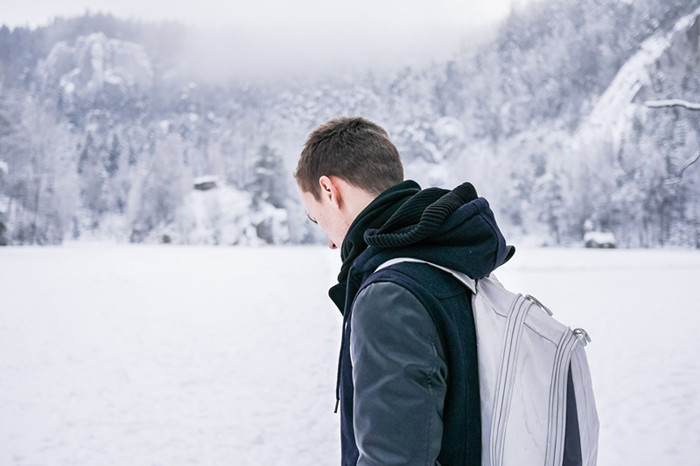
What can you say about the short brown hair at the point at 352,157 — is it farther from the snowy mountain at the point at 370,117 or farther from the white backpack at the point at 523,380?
the snowy mountain at the point at 370,117

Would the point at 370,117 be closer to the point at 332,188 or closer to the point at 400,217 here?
the point at 332,188

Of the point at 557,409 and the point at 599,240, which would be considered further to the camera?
the point at 599,240

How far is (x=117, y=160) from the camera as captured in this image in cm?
1014

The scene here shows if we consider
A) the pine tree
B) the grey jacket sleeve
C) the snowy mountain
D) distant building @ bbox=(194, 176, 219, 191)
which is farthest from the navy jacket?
distant building @ bbox=(194, 176, 219, 191)

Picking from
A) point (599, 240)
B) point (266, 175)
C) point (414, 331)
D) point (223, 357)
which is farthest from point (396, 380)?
point (266, 175)

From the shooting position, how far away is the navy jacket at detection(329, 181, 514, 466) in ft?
1.50

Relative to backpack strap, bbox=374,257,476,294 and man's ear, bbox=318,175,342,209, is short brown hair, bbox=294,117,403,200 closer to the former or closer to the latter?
man's ear, bbox=318,175,342,209

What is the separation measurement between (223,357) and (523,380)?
4.35 m

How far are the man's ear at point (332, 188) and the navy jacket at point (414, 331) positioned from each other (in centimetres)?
6

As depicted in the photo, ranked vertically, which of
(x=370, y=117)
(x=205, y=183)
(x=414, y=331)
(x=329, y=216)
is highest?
(x=370, y=117)

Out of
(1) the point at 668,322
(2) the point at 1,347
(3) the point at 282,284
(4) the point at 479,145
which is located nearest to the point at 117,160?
(3) the point at 282,284

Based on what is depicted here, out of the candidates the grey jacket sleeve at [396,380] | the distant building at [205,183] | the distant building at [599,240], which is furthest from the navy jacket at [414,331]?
the distant building at [205,183]

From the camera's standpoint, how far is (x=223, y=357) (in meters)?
4.53

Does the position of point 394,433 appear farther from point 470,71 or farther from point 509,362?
point 470,71
